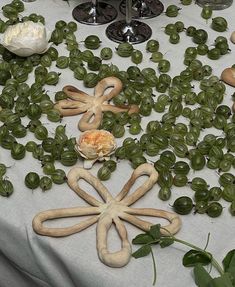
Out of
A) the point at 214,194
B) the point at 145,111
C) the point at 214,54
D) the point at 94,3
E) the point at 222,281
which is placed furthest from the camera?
the point at 94,3

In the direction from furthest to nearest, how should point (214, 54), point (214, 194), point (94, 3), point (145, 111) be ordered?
1. point (94, 3)
2. point (214, 54)
3. point (145, 111)
4. point (214, 194)

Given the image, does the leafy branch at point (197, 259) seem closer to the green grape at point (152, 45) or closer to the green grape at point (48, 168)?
the green grape at point (48, 168)

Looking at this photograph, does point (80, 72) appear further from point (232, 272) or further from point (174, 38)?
point (232, 272)

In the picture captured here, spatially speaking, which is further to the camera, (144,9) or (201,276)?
(144,9)

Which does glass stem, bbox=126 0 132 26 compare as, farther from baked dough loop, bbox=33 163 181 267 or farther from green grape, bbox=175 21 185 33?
baked dough loop, bbox=33 163 181 267

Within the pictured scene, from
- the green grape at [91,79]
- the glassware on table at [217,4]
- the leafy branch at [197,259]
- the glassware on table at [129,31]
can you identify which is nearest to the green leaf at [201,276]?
the leafy branch at [197,259]

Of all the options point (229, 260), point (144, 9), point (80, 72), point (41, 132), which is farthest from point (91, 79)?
point (229, 260)

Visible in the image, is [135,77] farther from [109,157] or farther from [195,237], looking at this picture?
[195,237]
